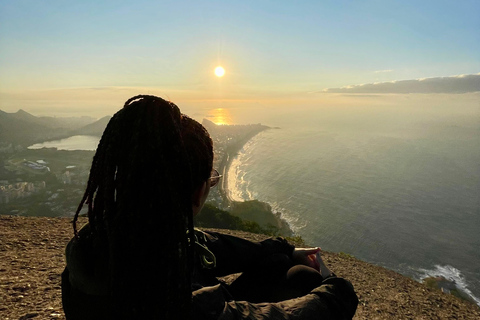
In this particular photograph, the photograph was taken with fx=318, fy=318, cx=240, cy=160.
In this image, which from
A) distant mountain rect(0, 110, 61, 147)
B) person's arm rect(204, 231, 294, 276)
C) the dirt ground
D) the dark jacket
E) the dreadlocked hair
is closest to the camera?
the dreadlocked hair

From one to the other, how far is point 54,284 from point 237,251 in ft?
16.6

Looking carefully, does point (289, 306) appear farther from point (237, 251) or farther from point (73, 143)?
point (73, 143)

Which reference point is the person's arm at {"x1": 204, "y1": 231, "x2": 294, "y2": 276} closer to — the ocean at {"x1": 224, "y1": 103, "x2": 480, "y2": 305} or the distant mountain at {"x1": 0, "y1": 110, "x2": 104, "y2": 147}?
the ocean at {"x1": 224, "y1": 103, "x2": 480, "y2": 305}

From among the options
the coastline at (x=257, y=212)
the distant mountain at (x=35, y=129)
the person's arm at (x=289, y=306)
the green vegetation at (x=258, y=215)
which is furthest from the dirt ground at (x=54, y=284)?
the distant mountain at (x=35, y=129)

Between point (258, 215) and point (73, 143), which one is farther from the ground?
point (73, 143)

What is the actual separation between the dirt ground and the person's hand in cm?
418

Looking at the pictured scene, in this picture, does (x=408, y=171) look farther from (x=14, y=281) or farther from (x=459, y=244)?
(x=14, y=281)

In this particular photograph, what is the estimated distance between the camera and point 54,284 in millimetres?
6109

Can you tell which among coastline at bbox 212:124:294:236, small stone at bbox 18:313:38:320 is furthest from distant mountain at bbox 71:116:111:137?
small stone at bbox 18:313:38:320

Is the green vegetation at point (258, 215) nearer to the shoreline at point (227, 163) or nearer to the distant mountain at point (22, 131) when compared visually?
the shoreline at point (227, 163)

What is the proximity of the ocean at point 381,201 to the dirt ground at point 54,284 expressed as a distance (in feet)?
157

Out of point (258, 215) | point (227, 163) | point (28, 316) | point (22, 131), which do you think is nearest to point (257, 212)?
point (258, 215)

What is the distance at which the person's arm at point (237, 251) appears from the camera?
282cm

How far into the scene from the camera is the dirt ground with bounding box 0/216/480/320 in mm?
5273
